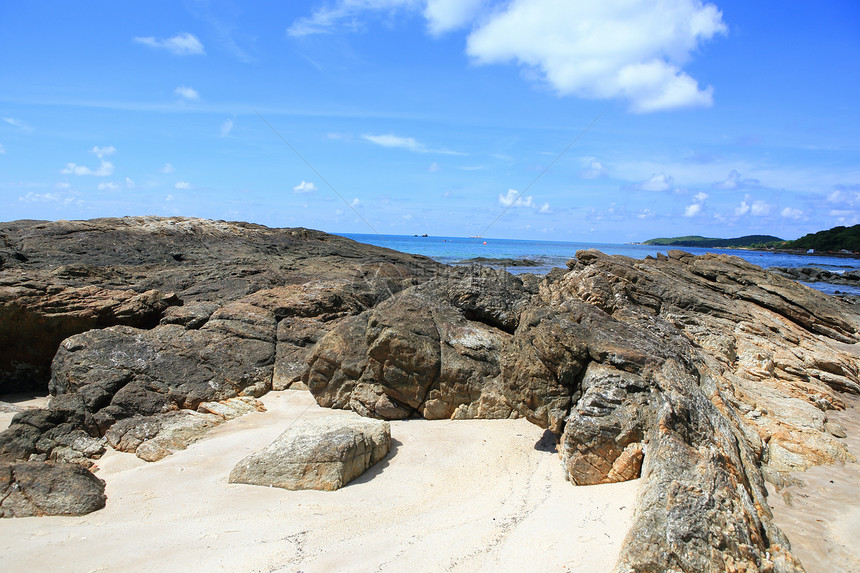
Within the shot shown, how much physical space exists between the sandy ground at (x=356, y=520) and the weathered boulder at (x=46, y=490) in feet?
0.43

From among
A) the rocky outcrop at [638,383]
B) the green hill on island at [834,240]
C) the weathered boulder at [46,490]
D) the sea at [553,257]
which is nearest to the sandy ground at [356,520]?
the weathered boulder at [46,490]

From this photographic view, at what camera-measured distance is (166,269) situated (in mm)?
12711

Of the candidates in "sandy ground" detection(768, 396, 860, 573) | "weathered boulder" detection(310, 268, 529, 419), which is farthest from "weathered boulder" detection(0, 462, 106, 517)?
"sandy ground" detection(768, 396, 860, 573)

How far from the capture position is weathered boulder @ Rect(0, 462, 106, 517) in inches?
206

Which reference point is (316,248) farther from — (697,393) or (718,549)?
(718,549)

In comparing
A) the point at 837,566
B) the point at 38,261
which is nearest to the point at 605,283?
the point at 837,566

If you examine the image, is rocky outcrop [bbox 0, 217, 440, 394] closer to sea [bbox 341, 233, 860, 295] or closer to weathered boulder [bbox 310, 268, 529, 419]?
weathered boulder [bbox 310, 268, 529, 419]

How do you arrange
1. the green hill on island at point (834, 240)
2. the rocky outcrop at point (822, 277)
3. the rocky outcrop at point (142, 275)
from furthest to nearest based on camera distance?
the green hill on island at point (834, 240) < the rocky outcrop at point (822, 277) < the rocky outcrop at point (142, 275)

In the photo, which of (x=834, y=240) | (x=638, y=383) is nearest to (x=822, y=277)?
(x=638, y=383)

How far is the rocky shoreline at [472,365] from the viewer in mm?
4691

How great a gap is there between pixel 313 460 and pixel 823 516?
206 inches

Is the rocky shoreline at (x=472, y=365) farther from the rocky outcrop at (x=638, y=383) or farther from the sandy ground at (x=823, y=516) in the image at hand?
the sandy ground at (x=823, y=516)

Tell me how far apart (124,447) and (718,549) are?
23.6 feet

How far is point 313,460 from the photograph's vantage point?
18.7 ft
